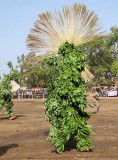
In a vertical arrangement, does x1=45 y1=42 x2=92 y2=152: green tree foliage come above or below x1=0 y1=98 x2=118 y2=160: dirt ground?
above

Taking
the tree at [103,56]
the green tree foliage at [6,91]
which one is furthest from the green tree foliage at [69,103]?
the tree at [103,56]

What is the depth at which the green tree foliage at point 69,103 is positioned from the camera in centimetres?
920

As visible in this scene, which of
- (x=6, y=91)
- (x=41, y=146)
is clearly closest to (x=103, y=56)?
(x=6, y=91)

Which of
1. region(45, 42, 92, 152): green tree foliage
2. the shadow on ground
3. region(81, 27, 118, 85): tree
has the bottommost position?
the shadow on ground

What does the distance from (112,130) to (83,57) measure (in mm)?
5096

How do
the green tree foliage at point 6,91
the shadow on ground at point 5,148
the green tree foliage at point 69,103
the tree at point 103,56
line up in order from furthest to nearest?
the tree at point 103,56
the green tree foliage at point 6,91
the shadow on ground at point 5,148
the green tree foliage at point 69,103

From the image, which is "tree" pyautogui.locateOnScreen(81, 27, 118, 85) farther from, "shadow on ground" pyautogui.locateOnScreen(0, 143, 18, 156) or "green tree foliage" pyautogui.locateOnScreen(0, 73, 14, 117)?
"shadow on ground" pyautogui.locateOnScreen(0, 143, 18, 156)

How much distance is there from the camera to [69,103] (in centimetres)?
934

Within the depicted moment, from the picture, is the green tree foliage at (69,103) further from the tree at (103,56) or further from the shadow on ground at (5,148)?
the tree at (103,56)

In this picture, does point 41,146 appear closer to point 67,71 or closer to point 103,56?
point 67,71

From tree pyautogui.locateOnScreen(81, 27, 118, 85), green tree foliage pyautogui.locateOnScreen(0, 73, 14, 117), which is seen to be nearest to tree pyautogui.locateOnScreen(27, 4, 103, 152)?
green tree foliage pyautogui.locateOnScreen(0, 73, 14, 117)

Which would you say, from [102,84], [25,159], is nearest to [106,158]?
[25,159]

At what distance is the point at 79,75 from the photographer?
9.41 meters

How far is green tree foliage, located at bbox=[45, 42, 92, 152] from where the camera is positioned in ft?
30.2
